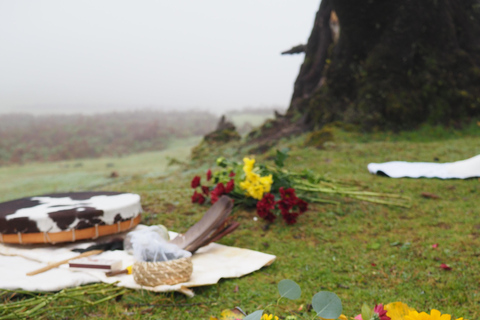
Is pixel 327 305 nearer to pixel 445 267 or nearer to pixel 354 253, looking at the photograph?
pixel 445 267

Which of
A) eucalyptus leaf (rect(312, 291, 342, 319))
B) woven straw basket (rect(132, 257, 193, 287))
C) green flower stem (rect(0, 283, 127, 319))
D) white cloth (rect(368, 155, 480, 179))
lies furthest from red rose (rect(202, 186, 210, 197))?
eucalyptus leaf (rect(312, 291, 342, 319))

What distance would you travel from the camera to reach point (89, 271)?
3092 millimetres

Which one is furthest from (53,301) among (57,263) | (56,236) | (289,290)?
(289,290)

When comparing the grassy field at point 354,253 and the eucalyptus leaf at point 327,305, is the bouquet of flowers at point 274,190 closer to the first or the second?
the grassy field at point 354,253

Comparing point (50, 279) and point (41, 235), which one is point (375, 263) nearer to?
point (50, 279)

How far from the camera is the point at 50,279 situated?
9.71 feet

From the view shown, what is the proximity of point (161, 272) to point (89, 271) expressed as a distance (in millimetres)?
683

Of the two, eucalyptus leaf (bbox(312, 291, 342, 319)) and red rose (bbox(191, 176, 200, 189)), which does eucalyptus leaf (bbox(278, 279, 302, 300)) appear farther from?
red rose (bbox(191, 176, 200, 189))

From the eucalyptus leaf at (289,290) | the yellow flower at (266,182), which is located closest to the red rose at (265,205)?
the yellow flower at (266,182)

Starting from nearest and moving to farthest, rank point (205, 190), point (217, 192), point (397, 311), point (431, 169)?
point (397, 311)
point (217, 192)
point (205, 190)
point (431, 169)

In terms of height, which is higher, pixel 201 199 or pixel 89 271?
pixel 201 199

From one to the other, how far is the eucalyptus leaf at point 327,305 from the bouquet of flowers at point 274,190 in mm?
3056

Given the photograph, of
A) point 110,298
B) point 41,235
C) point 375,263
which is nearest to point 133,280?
point 110,298

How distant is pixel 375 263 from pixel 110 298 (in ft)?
6.96
